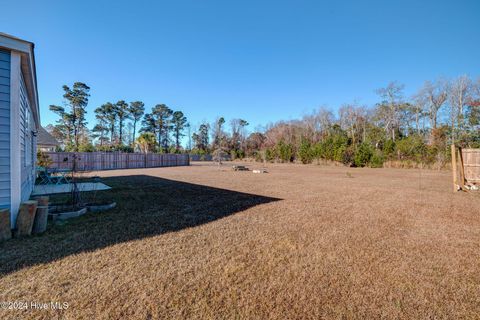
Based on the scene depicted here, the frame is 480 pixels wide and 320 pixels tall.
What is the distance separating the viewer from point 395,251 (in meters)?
2.81

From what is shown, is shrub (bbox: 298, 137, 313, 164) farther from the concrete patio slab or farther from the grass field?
the concrete patio slab

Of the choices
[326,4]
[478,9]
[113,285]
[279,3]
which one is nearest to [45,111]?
[279,3]

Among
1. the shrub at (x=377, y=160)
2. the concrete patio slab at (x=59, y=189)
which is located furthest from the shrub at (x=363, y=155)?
the concrete patio slab at (x=59, y=189)

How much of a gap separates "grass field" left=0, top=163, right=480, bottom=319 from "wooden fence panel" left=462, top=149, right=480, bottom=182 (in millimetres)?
5410

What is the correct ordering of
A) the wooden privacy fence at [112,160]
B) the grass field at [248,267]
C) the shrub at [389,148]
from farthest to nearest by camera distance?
the shrub at [389,148]
the wooden privacy fence at [112,160]
the grass field at [248,267]

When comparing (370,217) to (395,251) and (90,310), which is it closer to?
(395,251)

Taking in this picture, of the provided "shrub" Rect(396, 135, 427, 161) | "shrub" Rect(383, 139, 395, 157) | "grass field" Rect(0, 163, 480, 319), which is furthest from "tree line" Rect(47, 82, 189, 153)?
"shrub" Rect(396, 135, 427, 161)

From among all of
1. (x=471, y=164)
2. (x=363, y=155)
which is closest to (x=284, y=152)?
(x=363, y=155)

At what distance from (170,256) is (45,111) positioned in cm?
3409

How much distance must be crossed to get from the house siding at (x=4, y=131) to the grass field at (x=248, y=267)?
84cm

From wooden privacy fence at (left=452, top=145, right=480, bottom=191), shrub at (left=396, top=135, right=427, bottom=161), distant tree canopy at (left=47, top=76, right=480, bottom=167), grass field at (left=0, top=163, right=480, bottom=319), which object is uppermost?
distant tree canopy at (left=47, top=76, right=480, bottom=167)

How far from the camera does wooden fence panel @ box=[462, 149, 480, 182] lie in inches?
311

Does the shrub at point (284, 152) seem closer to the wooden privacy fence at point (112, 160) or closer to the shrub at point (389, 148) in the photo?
the shrub at point (389, 148)

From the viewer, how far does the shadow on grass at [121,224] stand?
2.53 m
